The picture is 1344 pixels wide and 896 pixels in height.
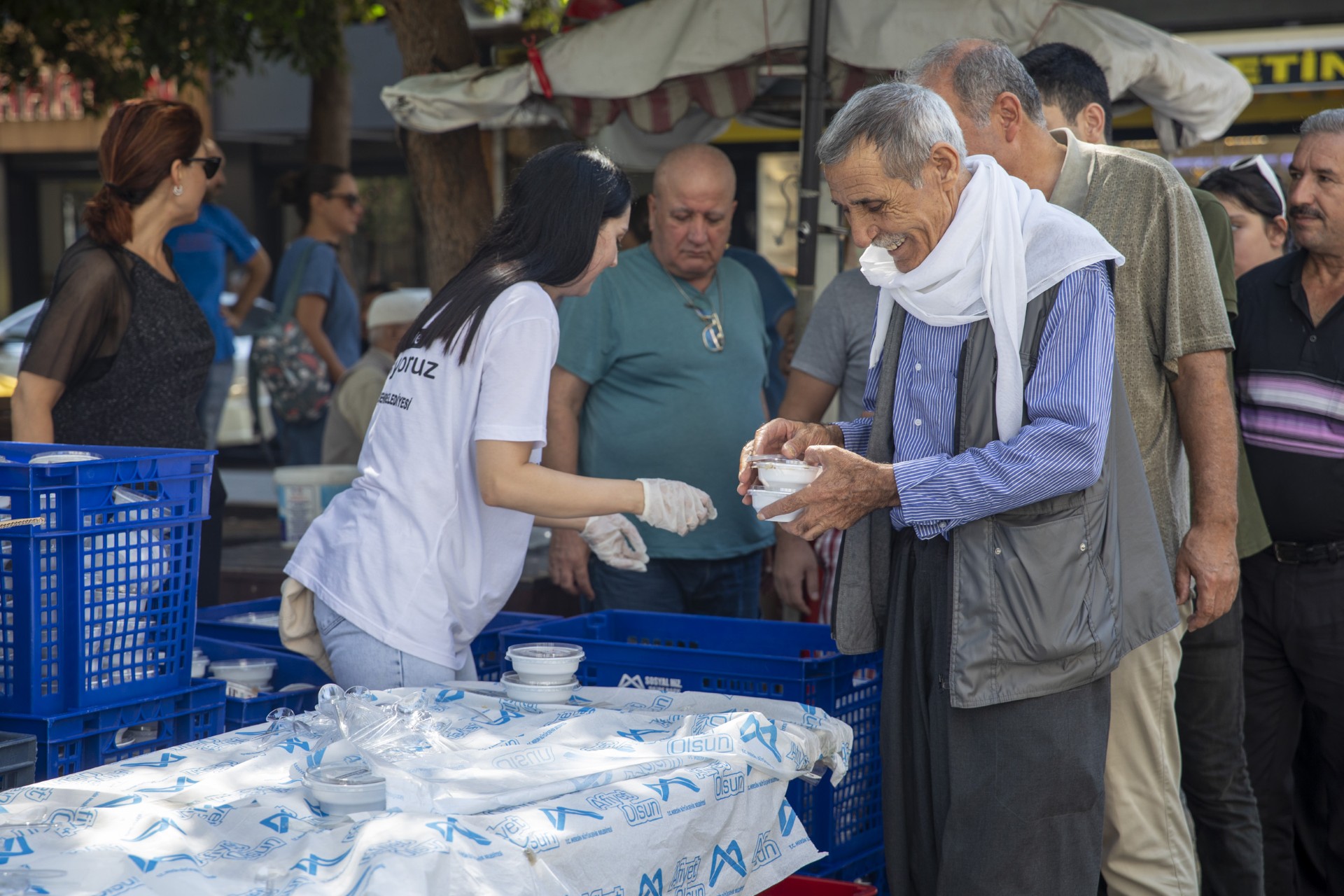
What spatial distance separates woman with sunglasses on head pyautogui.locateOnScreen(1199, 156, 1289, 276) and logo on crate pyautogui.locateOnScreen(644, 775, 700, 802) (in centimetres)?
354

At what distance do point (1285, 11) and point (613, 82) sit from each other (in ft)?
16.5

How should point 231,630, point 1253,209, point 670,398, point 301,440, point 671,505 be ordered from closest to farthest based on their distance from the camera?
1. point 671,505
2. point 231,630
3. point 670,398
4. point 1253,209
5. point 301,440

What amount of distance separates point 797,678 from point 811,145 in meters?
2.45

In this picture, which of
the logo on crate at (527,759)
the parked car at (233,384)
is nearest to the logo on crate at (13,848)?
the logo on crate at (527,759)

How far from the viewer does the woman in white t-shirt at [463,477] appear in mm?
2607

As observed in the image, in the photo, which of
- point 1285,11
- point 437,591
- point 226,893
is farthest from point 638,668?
point 1285,11

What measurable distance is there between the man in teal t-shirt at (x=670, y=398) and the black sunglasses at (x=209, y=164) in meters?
1.11

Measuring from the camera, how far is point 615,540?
316 centimetres

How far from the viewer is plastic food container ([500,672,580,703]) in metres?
2.47

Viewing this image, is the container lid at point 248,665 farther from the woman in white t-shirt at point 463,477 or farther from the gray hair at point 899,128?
the gray hair at point 899,128

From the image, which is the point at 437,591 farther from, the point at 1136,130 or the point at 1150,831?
the point at 1136,130

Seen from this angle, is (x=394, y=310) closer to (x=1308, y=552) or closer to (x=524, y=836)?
(x=1308, y=552)

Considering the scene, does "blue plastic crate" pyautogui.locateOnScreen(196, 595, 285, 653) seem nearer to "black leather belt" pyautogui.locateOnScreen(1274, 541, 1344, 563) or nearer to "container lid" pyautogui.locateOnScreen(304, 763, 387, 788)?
"container lid" pyautogui.locateOnScreen(304, 763, 387, 788)

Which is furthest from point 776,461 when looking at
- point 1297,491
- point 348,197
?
point 348,197
